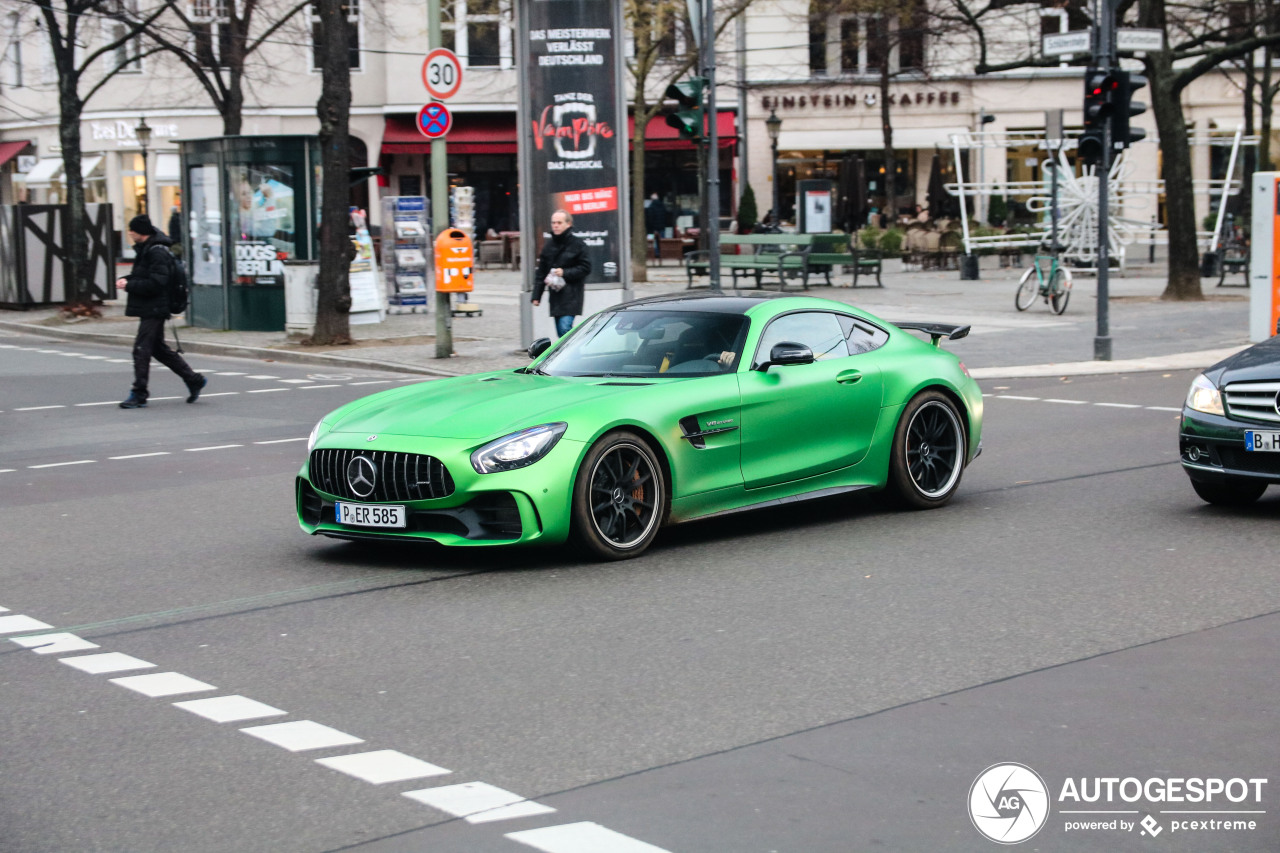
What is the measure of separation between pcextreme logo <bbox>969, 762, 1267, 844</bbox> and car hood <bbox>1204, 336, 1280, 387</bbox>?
16.0ft

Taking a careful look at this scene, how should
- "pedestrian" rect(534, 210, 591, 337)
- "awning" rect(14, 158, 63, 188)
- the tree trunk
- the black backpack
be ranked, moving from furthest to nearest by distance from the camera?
1. "awning" rect(14, 158, 63, 188)
2. the tree trunk
3. "pedestrian" rect(534, 210, 591, 337)
4. the black backpack

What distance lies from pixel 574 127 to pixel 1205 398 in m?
12.6

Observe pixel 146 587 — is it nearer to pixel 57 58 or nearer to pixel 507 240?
pixel 57 58

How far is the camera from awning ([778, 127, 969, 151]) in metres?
53.4

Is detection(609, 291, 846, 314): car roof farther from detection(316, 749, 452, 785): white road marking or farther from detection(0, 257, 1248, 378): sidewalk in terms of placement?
detection(0, 257, 1248, 378): sidewalk

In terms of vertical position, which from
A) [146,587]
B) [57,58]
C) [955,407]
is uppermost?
[57,58]

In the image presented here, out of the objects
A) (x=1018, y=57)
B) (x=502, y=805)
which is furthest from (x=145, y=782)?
(x=1018, y=57)

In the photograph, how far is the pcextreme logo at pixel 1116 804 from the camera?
4.53 metres

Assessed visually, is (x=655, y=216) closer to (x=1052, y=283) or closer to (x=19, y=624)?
(x=1052, y=283)

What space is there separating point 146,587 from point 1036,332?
17642mm

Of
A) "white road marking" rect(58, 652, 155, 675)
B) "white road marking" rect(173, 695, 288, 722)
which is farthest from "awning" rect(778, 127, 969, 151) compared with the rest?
"white road marking" rect(173, 695, 288, 722)

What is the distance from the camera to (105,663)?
6500 millimetres

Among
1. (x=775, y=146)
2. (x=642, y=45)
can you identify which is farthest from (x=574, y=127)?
(x=775, y=146)

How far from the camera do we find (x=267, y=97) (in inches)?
2034
